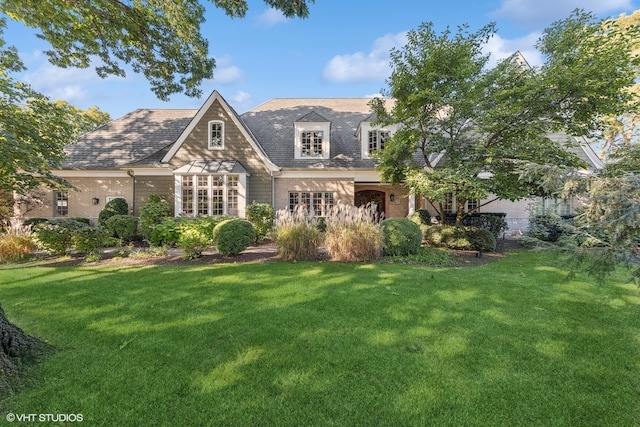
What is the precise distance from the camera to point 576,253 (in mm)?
2449

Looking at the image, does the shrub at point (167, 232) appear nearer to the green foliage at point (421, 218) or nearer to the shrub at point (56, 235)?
the shrub at point (56, 235)

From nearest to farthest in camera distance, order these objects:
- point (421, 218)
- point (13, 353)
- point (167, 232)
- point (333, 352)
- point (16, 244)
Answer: point (13, 353) → point (333, 352) → point (16, 244) → point (167, 232) → point (421, 218)

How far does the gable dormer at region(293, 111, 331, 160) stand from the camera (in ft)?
47.0

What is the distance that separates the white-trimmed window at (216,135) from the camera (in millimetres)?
13500

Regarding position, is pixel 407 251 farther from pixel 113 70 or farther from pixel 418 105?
pixel 113 70

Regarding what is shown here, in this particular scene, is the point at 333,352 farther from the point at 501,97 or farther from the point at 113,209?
the point at 113,209

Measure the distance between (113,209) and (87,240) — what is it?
5560 millimetres

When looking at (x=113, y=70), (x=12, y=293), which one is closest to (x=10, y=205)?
(x=113, y=70)

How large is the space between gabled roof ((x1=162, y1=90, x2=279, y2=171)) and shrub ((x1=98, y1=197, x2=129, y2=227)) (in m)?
3.09

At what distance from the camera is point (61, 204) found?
589 inches

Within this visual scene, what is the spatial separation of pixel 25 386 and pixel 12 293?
4.09m

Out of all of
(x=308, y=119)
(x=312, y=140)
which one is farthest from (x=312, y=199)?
(x=308, y=119)

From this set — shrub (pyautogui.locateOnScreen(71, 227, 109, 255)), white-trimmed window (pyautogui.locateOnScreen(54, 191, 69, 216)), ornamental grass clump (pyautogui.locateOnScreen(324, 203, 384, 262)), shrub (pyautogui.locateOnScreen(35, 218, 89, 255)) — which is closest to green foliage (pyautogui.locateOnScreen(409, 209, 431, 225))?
ornamental grass clump (pyautogui.locateOnScreen(324, 203, 384, 262))

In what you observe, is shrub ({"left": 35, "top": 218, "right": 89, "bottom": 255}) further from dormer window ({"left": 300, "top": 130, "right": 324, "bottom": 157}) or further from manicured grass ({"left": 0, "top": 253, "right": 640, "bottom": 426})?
dormer window ({"left": 300, "top": 130, "right": 324, "bottom": 157})
